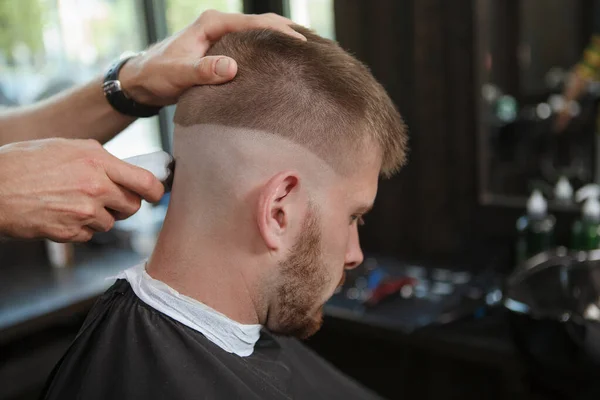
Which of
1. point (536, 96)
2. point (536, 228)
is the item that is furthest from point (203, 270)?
point (536, 96)

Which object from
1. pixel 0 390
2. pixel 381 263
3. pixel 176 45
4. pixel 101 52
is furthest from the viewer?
pixel 101 52

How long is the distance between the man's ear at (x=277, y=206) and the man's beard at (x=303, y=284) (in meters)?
0.04

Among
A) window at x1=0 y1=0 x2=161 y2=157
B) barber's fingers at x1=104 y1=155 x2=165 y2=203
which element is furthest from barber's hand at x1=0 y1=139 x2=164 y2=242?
window at x1=0 y1=0 x2=161 y2=157

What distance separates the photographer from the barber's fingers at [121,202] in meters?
1.03

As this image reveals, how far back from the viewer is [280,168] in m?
1.09

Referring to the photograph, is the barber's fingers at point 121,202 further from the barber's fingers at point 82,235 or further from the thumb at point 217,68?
the thumb at point 217,68

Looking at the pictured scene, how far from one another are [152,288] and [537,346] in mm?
1048

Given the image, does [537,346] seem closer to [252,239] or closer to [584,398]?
[584,398]

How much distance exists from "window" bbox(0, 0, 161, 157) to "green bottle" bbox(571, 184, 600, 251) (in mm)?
2531

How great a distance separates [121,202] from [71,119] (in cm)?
50

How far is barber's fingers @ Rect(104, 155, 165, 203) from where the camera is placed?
1.02 meters

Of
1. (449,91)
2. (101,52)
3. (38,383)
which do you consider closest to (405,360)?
(449,91)

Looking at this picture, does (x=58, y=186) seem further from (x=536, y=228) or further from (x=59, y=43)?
(x=59, y=43)

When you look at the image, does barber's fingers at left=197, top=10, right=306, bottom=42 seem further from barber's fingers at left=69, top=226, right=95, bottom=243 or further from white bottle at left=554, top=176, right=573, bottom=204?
white bottle at left=554, top=176, right=573, bottom=204
